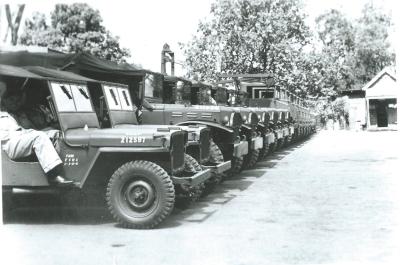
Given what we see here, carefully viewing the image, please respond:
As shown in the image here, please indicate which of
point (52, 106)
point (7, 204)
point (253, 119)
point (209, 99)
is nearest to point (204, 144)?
point (52, 106)

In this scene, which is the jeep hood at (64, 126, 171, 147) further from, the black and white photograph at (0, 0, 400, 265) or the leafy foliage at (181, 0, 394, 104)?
the leafy foliage at (181, 0, 394, 104)

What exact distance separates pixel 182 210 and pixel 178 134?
4.05ft

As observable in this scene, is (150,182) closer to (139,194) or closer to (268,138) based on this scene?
(139,194)

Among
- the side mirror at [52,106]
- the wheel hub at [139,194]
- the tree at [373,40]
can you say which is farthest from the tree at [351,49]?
the side mirror at [52,106]

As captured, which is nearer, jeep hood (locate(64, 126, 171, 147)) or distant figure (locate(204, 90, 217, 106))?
jeep hood (locate(64, 126, 171, 147))

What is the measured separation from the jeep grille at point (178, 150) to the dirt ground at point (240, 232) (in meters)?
0.61

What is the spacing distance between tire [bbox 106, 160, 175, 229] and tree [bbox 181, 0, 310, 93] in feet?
70.4

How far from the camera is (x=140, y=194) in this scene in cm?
612

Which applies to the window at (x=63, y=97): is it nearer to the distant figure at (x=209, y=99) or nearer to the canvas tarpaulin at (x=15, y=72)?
the canvas tarpaulin at (x=15, y=72)

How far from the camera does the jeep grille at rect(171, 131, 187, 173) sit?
6.36 m

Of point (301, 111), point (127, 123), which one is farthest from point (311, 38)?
point (127, 123)

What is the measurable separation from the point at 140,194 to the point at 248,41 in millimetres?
22331

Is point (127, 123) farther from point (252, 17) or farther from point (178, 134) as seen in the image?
point (252, 17)

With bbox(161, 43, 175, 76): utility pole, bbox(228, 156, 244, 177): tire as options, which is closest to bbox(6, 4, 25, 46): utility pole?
bbox(228, 156, 244, 177): tire
